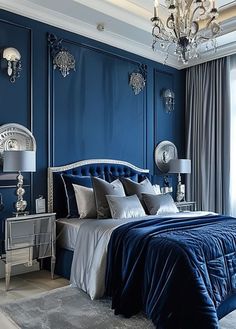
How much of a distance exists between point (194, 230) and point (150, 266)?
62cm

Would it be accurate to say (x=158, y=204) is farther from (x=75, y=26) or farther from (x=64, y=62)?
(x=75, y=26)

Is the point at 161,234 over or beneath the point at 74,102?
beneath

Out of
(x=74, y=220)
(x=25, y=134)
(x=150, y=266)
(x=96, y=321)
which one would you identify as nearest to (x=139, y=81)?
(x=25, y=134)

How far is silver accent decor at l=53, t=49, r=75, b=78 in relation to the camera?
169 inches

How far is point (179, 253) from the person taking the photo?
2.54 metres

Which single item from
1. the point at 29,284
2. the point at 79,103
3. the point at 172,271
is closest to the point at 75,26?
the point at 79,103

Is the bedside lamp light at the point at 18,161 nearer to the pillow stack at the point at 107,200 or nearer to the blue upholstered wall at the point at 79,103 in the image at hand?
the blue upholstered wall at the point at 79,103

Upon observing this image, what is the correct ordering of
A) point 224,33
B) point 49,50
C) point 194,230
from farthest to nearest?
point 224,33, point 49,50, point 194,230

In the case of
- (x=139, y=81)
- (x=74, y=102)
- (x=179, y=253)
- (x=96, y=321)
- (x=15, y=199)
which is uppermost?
(x=139, y=81)

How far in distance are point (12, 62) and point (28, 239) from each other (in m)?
2.05

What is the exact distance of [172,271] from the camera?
2.49m

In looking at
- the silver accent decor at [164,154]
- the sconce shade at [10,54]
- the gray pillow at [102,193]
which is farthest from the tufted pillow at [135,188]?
the sconce shade at [10,54]

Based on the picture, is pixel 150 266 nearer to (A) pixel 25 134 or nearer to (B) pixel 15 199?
(B) pixel 15 199

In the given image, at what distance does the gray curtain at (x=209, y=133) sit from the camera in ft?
18.0
